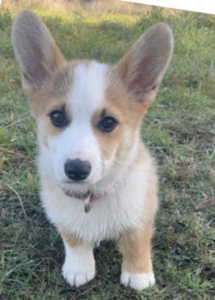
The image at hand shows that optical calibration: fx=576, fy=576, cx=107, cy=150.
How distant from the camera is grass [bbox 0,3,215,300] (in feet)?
7.57

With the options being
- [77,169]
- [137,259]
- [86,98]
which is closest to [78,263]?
[137,259]

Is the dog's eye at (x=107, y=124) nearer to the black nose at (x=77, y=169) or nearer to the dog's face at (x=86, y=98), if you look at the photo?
the dog's face at (x=86, y=98)

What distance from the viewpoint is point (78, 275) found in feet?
7.50

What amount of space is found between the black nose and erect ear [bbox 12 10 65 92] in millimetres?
413

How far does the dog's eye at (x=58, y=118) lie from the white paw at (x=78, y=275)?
66 cm

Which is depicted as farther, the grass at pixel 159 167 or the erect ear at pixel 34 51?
the grass at pixel 159 167

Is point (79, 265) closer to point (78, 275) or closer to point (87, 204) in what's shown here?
point (78, 275)

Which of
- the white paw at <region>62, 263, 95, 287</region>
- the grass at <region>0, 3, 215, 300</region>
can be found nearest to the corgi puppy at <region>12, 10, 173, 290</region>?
the white paw at <region>62, 263, 95, 287</region>

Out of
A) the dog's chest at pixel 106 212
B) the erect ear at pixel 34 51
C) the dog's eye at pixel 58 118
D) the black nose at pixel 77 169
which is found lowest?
the dog's chest at pixel 106 212

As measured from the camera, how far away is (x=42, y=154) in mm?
2170

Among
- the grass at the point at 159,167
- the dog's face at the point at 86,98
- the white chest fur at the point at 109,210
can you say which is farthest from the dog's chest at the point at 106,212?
the grass at the point at 159,167

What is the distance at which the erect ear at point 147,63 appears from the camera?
197 centimetres

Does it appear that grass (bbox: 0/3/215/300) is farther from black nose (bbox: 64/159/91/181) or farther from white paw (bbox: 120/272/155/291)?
black nose (bbox: 64/159/91/181)

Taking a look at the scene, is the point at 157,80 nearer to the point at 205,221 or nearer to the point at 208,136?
the point at 205,221
